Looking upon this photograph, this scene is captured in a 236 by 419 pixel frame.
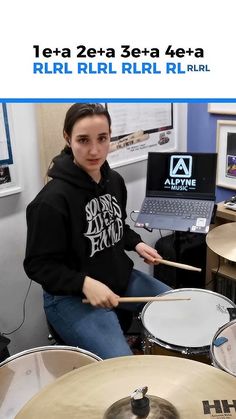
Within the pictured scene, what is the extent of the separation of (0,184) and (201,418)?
1.10 meters

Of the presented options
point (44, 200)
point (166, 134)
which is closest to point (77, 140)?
point (44, 200)

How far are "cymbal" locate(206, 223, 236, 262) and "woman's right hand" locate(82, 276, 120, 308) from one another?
0.50 meters

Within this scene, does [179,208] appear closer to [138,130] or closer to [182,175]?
[182,175]

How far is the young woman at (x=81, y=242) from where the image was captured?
3.89 feet

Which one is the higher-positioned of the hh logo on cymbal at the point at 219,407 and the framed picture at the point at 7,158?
the framed picture at the point at 7,158

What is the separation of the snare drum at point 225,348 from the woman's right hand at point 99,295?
289mm

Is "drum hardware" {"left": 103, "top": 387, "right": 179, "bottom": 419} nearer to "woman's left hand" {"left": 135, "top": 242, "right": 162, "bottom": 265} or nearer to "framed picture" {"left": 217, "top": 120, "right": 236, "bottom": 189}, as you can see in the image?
"woman's left hand" {"left": 135, "top": 242, "right": 162, "bottom": 265}

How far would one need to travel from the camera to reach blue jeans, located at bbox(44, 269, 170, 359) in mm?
1169

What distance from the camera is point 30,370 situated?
110 centimetres

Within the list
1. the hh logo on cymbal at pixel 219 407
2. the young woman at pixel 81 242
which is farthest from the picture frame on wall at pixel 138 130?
the hh logo on cymbal at pixel 219 407
